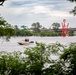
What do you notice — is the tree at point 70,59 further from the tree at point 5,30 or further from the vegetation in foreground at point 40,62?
the tree at point 5,30

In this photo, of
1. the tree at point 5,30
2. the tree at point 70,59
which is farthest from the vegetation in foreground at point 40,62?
the tree at point 5,30

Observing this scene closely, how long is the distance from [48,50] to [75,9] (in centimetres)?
131

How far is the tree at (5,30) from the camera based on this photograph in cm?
573

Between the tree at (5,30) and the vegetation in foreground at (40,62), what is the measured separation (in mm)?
1020

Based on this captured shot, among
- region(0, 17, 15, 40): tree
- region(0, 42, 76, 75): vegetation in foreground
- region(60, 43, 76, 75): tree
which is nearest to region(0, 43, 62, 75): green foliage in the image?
region(0, 42, 76, 75): vegetation in foreground

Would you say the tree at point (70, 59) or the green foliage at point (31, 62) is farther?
the tree at point (70, 59)

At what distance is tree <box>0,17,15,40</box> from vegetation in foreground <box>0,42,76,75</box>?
1020 millimetres

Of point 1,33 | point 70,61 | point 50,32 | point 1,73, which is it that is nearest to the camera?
point 1,33

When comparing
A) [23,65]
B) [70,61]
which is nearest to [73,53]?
[70,61]

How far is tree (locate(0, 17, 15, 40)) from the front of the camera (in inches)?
226

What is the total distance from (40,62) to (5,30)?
1.62 metres

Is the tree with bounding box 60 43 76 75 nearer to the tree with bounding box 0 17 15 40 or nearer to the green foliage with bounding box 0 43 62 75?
the green foliage with bounding box 0 43 62 75

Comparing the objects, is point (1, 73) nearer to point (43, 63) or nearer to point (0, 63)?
point (0, 63)

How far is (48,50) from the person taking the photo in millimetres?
7234
